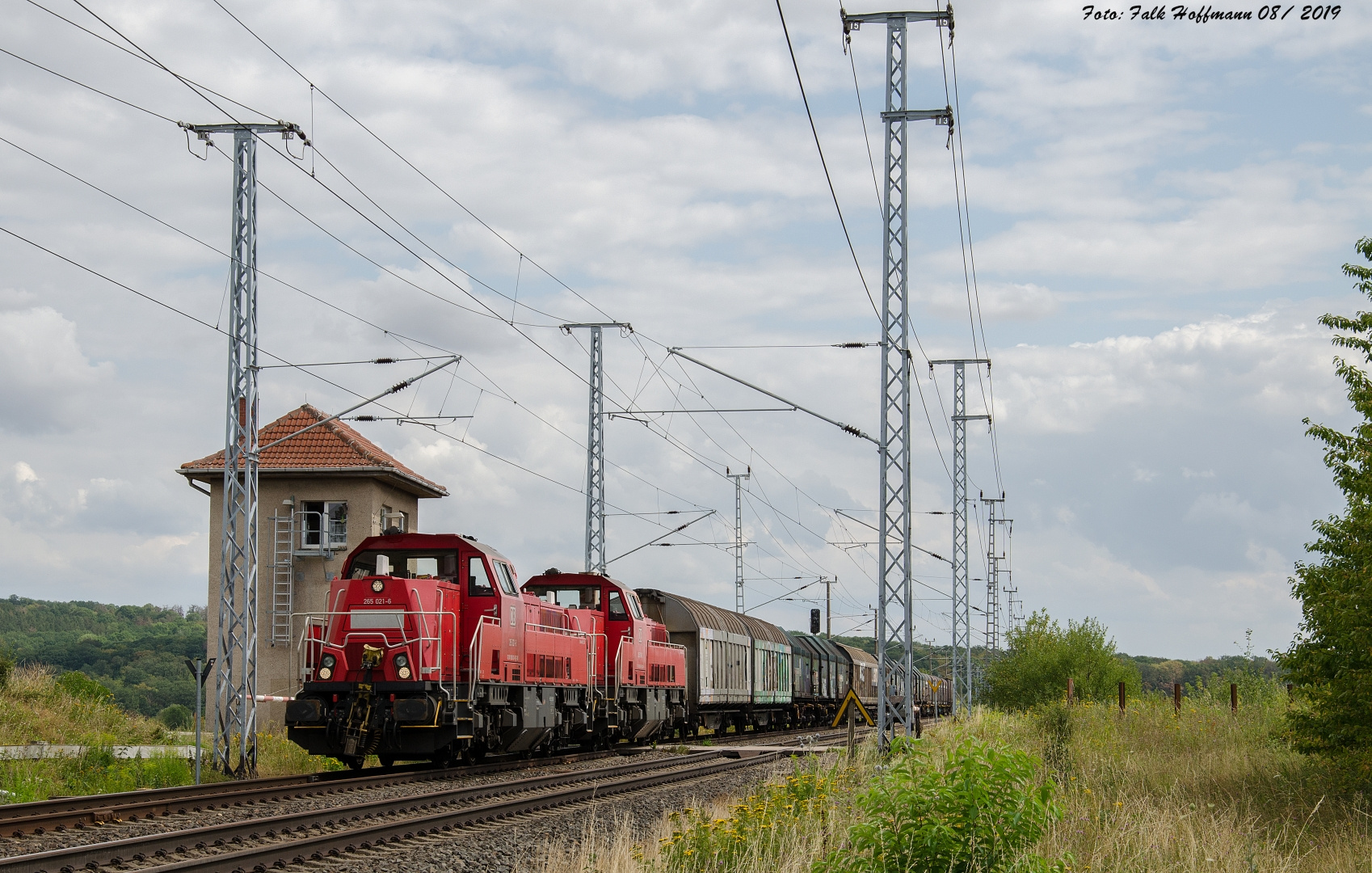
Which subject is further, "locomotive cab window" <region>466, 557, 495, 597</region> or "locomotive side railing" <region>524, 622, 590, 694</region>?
"locomotive side railing" <region>524, 622, 590, 694</region>

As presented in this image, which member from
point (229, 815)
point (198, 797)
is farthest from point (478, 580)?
point (229, 815)

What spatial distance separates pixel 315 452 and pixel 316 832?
27428 mm

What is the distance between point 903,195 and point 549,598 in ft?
37.9

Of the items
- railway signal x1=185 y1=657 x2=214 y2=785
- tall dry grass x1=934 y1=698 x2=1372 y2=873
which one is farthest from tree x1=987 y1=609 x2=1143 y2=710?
railway signal x1=185 y1=657 x2=214 y2=785

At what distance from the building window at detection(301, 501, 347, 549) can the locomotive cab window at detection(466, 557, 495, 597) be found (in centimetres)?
1926

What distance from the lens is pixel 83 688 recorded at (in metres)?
30.2

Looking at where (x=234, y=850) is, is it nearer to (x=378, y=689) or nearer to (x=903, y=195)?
(x=378, y=689)

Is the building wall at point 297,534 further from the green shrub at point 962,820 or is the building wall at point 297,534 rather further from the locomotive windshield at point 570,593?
the green shrub at point 962,820

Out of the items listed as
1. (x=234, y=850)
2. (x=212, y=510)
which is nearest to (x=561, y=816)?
(x=234, y=850)

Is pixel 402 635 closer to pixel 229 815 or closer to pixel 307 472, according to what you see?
pixel 229 815

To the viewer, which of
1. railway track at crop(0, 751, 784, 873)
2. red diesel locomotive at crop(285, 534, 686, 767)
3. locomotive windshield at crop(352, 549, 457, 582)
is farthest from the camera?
locomotive windshield at crop(352, 549, 457, 582)

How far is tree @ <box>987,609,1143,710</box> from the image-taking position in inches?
1708

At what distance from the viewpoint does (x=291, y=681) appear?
35812 millimetres

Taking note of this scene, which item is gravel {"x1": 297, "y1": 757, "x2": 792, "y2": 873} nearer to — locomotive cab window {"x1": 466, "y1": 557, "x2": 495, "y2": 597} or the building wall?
locomotive cab window {"x1": 466, "y1": 557, "x2": 495, "y2": 597}
